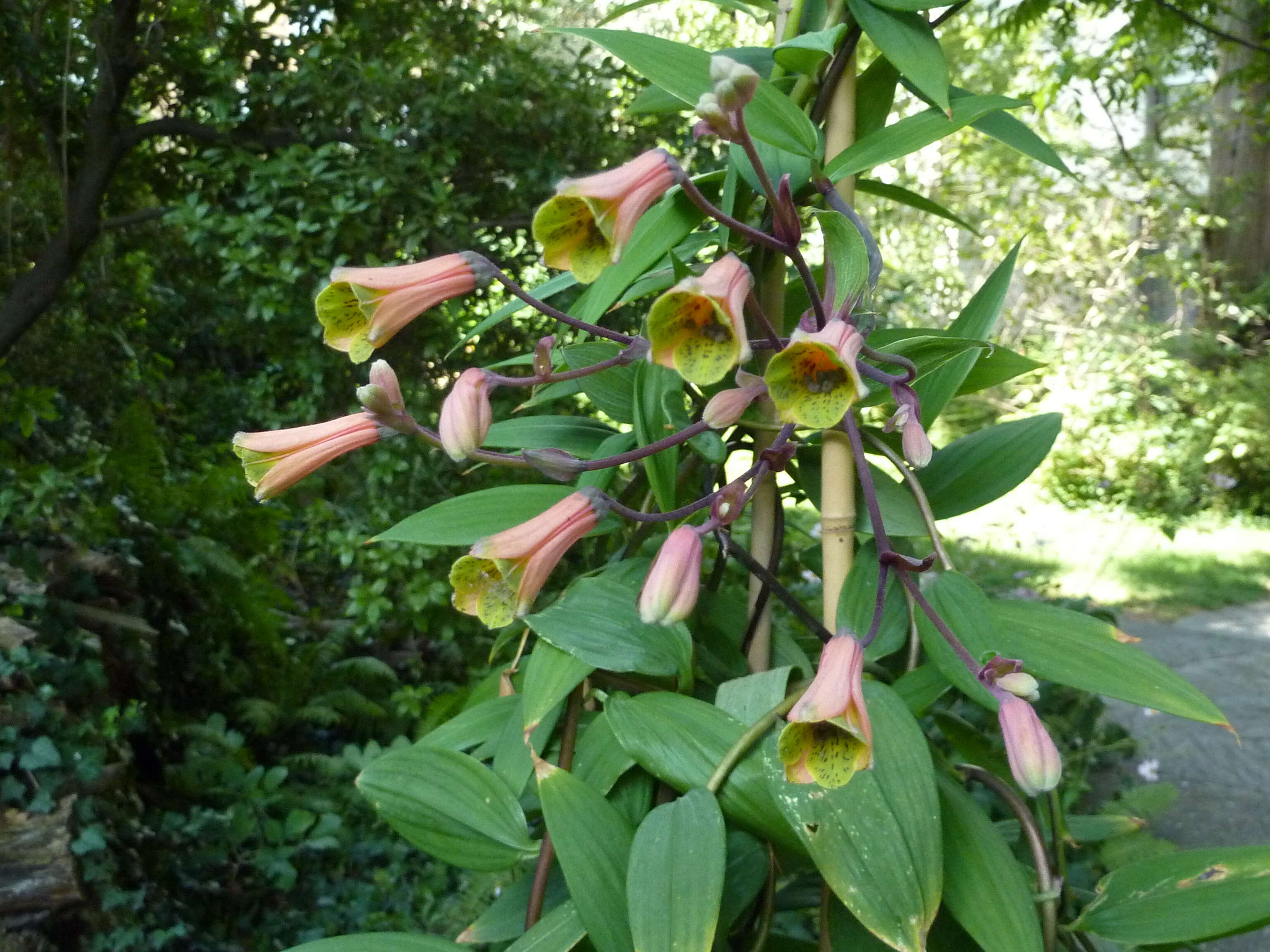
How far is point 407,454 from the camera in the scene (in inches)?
68.0

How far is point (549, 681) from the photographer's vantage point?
52 centimetres

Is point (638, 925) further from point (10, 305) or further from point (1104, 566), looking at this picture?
point (1104, 566)

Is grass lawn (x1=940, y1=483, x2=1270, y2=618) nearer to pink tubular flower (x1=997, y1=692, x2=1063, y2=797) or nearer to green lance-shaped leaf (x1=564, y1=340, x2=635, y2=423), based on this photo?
green lance-shaped leaf (x1=564, y1=340, x2=635, y2=423)

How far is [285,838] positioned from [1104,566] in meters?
3.37

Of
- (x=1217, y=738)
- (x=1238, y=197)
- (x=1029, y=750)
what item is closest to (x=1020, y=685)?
(x=1029, y=750)

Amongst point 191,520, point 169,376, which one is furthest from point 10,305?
point 169,376

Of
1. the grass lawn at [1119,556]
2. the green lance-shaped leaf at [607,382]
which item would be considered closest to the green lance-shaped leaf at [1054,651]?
the green lance-shaped leaf at [607,382]

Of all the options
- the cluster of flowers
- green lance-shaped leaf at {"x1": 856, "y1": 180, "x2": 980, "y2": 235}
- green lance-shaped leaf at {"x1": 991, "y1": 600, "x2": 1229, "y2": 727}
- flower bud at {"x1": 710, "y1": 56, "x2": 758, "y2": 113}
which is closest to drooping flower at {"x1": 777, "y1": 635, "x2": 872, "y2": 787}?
the cluster of flowers

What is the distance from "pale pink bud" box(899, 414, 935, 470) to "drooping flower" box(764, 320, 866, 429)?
52mm

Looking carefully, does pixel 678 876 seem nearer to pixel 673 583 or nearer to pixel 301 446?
pixel 673 583

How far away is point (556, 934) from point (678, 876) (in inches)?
3.9

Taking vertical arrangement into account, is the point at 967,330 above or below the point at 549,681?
above

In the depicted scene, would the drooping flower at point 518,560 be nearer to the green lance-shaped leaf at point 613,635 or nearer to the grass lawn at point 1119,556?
the green lance-shaped leaf at point 613,635

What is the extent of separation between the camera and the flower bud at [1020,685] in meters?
0.40
